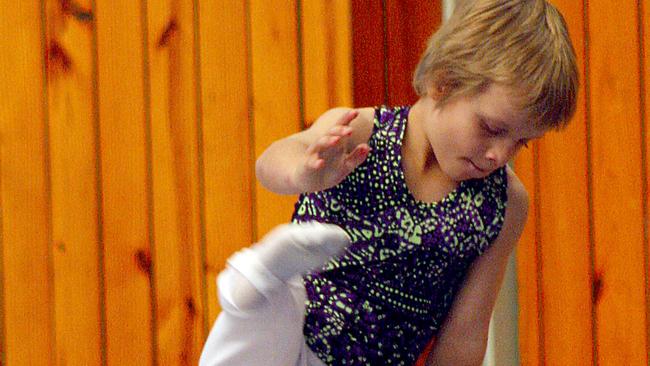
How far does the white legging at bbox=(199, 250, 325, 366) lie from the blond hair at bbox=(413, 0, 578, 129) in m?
0.35

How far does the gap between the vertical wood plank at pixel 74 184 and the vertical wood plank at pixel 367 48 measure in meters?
0.50

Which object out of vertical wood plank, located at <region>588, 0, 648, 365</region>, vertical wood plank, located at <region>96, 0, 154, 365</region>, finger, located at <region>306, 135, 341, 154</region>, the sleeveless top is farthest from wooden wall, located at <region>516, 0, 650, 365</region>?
finger, located at <region>306, 135, 341, 154</region>

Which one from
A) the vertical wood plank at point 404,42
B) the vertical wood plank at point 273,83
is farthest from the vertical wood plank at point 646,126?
the vertical wood plank at point 273,83

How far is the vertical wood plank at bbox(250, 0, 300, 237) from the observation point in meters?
1.76

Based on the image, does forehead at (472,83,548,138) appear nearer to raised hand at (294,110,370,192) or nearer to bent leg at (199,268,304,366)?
raised hand at (294,110,370,192)

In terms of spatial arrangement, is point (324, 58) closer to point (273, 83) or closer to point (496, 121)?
point (273, 83)

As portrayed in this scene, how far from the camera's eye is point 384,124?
1314 mm

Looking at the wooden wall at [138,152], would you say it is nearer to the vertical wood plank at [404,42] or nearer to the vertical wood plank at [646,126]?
the vertical wood plank at [404,42]

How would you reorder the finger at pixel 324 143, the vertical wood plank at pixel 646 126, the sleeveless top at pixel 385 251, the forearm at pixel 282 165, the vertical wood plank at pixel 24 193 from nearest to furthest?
the finger at pixel 324 143 < the forearm at pixel 282 165 < the sleeveless top at pixel 385 251 < the vertical wood plank at pixel 24 193 < the vertical wood plank at pixel 646 126

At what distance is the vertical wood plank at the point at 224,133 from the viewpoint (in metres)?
1.76

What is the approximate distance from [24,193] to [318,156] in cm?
84

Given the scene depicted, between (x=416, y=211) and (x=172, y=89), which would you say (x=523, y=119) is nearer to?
Result: (x=416, y=211)

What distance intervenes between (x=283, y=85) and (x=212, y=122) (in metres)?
0.15

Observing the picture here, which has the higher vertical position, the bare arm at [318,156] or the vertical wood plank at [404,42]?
the vertical wood plank at [404,42]
